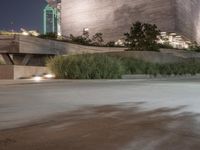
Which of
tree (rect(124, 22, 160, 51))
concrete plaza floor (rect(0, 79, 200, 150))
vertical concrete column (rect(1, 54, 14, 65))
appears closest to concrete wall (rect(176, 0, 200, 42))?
tree (rect(124, 22, 160, 51))

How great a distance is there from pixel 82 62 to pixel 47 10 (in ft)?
196

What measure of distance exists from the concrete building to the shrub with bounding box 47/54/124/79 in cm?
2560

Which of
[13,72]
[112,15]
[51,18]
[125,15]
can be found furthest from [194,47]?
[51,18]

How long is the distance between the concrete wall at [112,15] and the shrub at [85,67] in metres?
25.7

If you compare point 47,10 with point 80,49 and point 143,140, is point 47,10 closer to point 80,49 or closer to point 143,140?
point 80,49

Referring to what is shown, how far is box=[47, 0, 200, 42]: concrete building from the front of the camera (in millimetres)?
41931

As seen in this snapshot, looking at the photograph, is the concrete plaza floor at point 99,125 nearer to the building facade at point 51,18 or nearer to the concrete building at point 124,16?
the concrete building at point 124,16

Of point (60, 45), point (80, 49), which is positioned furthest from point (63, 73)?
point (80, 49)

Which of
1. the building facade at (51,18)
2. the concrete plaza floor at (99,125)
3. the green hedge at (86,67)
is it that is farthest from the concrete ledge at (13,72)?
the building facade at (51,18)

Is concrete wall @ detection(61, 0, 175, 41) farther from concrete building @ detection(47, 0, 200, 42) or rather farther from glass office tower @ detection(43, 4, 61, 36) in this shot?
glass office tower @ detection(43, 4, 61, 36)

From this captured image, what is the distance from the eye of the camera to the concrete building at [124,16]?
41931 millimetres

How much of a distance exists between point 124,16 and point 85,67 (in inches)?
1234

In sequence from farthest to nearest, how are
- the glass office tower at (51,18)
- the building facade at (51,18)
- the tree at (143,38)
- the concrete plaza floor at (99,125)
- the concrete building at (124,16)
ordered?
the building facade at (51,18), the glass office tower at (51,18), the concrete building at (124,16), the tree at (143,38), the concrete plaza floor at (99,125)

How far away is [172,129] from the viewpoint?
4379 mm
